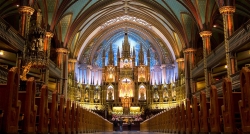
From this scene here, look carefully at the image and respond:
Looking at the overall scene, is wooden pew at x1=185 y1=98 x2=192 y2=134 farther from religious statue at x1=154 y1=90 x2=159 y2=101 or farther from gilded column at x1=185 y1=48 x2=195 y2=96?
religious statue at x1=154 y1=90 x2=159 y2=101

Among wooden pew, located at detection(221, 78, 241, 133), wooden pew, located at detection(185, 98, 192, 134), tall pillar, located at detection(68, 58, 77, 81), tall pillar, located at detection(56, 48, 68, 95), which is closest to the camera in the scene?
wooden pew, located at detection(221, 78, 241, 133)

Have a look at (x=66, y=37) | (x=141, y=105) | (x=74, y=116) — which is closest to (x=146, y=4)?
(x=66, y=37)

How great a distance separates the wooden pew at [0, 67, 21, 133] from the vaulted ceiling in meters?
11.9

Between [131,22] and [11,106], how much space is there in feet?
92.4

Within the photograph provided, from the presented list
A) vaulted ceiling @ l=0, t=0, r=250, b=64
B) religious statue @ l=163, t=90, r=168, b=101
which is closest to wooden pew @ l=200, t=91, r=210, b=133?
vaulted ceiling @ l=0, t=0, r=250, b=64

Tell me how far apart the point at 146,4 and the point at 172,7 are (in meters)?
3.04

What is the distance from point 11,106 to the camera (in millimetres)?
5254

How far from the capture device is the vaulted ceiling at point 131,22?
21.2 metres

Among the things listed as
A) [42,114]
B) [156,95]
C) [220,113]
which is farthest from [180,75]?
[42,114]

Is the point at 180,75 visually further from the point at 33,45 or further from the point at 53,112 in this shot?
the point at 53,112

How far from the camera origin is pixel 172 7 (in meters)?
24.5

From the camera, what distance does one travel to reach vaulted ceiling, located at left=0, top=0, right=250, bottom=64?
21.2 m

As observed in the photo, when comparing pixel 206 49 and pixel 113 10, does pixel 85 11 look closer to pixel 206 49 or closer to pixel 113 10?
pixel 113 10

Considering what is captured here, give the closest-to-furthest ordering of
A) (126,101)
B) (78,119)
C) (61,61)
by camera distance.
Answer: (78,119) → (61,61) → (126,101)
